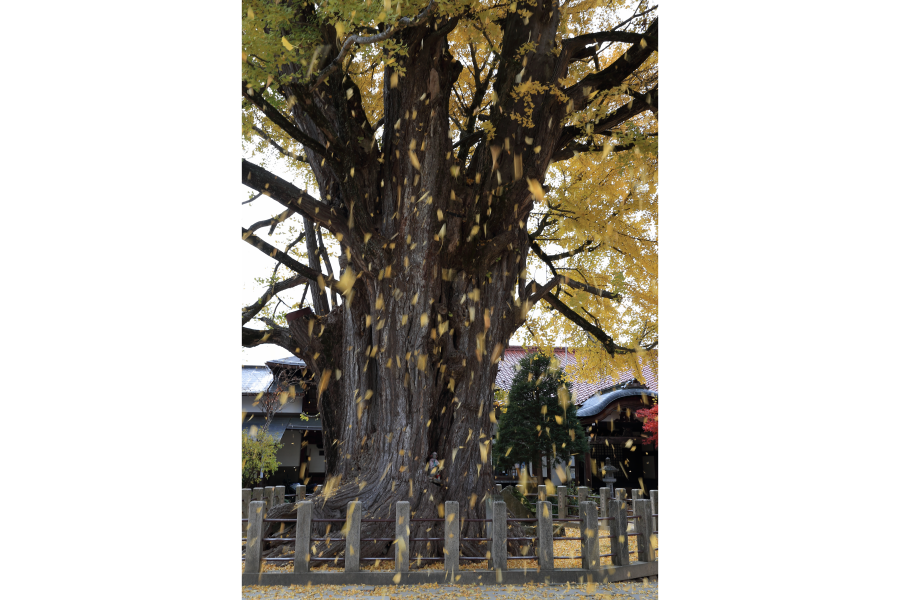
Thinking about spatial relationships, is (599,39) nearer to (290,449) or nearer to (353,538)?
(353,538)

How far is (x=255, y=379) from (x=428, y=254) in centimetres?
1413

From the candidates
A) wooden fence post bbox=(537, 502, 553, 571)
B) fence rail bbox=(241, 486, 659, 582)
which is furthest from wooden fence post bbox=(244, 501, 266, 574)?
wooden fence post bbox=(537, 502, 553, 571)

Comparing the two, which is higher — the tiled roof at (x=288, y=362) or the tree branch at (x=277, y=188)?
the tree branch at (x=277, y=188)

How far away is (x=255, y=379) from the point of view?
1894cm

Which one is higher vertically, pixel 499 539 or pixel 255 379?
pixel 255 379

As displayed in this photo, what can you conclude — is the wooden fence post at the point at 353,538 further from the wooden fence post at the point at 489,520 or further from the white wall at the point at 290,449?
the white wall at the point at 290,449

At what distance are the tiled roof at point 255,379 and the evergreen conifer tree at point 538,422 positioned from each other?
28.1ft

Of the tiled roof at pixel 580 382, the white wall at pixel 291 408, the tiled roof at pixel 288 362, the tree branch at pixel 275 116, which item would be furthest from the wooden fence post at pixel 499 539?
the white wall at pixel 291 408

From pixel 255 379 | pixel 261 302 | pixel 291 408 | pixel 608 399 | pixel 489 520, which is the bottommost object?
pixel 489 520

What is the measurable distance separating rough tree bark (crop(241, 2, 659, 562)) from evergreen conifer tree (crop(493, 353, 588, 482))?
580 cm

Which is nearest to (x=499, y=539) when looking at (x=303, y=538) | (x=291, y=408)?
(x=303, y=538)

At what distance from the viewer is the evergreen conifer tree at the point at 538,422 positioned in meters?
12.6
